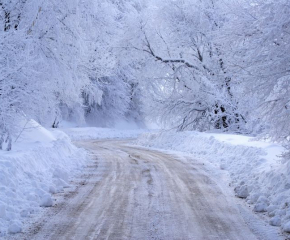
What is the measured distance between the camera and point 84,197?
859 cm

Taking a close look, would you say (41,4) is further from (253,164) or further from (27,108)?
(253,164)

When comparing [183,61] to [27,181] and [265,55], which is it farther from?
[27,181]

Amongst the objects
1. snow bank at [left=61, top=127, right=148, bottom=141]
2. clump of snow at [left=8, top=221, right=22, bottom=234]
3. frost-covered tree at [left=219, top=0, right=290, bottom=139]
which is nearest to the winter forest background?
frost-covered tree at [left=219, top=0, right=290, bottom=139]

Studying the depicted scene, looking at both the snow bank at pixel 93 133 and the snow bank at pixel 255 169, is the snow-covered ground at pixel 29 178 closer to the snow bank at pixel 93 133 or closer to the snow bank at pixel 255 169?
the snow bank at pixel 255 169

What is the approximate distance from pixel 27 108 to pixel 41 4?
3.47 metres

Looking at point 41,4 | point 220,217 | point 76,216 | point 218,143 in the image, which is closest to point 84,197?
point 76,216

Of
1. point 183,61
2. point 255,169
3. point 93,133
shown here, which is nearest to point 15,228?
point 255,169

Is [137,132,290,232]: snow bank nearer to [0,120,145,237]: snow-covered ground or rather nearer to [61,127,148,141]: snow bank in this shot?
[0,120,145,237]: snow-covered ground

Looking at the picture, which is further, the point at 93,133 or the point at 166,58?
the point at 93,133

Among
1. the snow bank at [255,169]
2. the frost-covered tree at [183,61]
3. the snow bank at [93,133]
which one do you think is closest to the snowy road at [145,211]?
the snow bank at [255,169]

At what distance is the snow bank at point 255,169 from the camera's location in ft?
25.0

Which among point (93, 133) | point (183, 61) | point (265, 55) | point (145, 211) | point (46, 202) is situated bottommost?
point (93, 133)

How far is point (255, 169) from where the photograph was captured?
10.9m

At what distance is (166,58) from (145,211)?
18.6 meters
